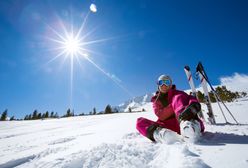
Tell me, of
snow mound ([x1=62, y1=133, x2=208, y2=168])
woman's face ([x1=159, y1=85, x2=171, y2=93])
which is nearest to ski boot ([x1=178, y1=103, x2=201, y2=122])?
snow mound ([x1=62, y1=133, x2=208, y2=168])

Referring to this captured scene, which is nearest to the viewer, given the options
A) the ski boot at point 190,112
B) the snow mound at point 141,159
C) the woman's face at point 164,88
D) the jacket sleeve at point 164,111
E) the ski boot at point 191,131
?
the snow mound at point 141,159

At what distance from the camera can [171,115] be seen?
3801 millimetres

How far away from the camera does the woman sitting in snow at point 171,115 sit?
8.57 feet

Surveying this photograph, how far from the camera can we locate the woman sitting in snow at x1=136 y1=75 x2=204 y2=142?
103 inches

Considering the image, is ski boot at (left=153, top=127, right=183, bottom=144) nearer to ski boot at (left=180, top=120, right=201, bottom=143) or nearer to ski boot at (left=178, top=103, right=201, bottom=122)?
ski boot at (left=180, top=120, right=201, bottom=143)

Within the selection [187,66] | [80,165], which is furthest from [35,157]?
[187,66]

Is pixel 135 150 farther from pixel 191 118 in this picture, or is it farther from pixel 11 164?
pixel 11 164

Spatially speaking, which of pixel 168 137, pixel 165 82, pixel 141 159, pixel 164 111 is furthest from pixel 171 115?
pixel 141 159

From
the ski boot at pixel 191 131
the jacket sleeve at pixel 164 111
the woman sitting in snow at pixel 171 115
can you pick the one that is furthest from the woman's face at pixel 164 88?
the ski boot at pixel 191 131

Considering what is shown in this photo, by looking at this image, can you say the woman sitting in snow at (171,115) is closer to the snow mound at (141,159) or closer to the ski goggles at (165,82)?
the ski goggles at (165,82)

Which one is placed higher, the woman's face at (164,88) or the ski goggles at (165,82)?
the ski goggles at (165,82)

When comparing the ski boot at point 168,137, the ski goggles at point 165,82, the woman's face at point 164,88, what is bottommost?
the ski boot at point 168,137

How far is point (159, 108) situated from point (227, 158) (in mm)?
2346

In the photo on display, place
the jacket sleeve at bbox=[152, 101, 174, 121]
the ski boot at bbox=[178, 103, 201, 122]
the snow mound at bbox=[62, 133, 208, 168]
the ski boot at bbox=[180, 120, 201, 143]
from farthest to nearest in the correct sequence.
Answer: the jacket sleeve at bbox=[152, 101, 174, 121] → the ski boot at bbox=[178, 103, 201, 122] → the ski boot at bbox=[180, 120, 201, 143] → the snow mound at bbox=[62, 133, 208, 168]
